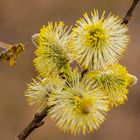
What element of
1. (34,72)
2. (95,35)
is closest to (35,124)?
(95,35)

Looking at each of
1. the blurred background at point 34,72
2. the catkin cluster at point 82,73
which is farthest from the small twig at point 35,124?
the blurred background at point 34,72

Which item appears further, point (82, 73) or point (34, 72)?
point (34, 72)

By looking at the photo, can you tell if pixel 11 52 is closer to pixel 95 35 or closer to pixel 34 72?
pixel 95 35

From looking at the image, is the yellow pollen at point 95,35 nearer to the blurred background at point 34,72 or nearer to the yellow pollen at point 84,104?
the yellow pollen at point 84,104

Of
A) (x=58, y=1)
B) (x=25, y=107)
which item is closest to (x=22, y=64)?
(x=25, y=107)

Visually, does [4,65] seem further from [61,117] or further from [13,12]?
[61,117]

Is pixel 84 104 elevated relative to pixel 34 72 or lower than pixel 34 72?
lower

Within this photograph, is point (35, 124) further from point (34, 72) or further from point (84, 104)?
point (34, 72)

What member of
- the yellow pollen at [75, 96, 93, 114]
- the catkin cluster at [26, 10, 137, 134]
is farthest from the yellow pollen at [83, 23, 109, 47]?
the yellow pollen at [75, 96, 93, 114]

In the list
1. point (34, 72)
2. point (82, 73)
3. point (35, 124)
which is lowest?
point (35, 124)
